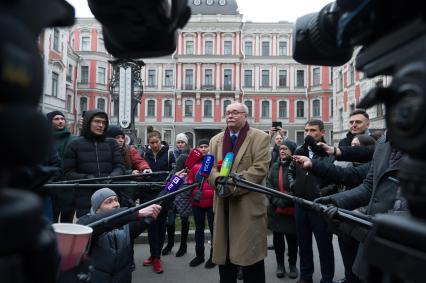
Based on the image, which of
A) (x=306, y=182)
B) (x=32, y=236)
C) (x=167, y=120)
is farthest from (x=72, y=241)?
(x=167, y=120)

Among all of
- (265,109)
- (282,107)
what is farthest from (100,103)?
(282,107)

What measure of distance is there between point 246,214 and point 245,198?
5.5 inches

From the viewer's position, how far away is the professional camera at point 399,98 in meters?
0.69

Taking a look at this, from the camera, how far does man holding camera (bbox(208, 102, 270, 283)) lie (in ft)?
11.1

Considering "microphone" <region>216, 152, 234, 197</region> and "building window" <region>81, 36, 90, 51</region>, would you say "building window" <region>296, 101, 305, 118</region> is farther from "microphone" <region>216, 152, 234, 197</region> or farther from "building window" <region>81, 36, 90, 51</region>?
"microphone" <region>216, 152, 234, 197</region>

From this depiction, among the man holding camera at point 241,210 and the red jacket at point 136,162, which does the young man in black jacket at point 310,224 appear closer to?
the man holding camera at point 241,210

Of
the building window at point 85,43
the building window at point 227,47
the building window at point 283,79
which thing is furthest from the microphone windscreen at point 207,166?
the building window at point 85,43

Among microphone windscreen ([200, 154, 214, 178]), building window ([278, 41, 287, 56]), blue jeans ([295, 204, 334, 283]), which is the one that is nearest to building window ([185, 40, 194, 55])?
building window ([278, 41, 287, 56])

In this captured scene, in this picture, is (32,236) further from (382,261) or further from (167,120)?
(167,120)

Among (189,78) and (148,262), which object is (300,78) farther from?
(148,262)

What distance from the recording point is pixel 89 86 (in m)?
42.8

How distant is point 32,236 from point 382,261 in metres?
0.67

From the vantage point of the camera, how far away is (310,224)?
4406 mm

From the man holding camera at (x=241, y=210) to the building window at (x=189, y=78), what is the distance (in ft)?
135
